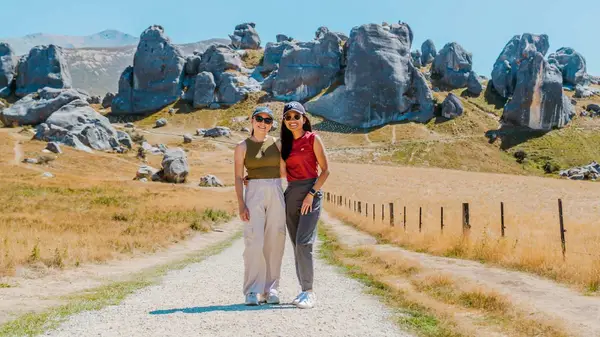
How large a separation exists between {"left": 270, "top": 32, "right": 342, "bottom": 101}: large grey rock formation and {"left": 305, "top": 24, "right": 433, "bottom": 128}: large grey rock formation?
37.4 ft

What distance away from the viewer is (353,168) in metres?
94.1

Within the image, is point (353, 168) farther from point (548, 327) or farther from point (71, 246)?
point (548, 327)

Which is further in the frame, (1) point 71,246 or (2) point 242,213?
(1) point 71,246

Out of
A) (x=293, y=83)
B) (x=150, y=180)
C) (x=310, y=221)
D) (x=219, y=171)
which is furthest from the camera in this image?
(x=293, y=83)

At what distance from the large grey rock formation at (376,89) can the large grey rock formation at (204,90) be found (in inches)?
1387

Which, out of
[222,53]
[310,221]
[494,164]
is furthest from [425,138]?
[310,221]

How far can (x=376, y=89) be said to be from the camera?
158 m

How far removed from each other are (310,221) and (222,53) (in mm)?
188823

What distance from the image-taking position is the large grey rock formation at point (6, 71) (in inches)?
7407

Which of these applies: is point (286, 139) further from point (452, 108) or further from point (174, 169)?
point (452, 108)

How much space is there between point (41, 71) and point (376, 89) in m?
120

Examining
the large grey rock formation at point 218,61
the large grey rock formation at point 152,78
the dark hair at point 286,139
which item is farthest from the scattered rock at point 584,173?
the large grey rock formation at point 152,78

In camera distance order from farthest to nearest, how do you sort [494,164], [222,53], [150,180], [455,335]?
[222,53] → [494,164] → [150,180] → [455,335]

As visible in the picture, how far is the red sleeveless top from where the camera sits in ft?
26.6
